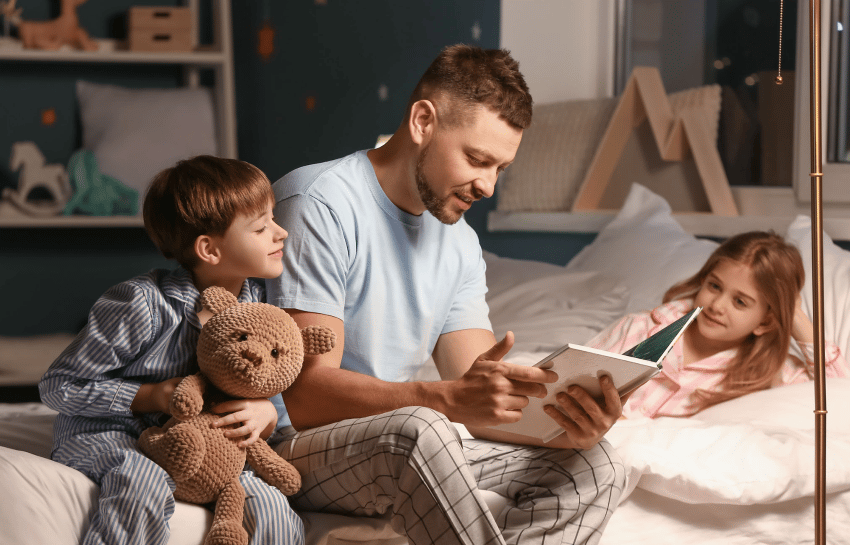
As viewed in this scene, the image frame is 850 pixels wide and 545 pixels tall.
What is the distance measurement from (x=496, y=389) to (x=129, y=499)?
1.40 ft

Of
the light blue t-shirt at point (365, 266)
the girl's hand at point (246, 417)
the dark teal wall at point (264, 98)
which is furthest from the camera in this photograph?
the dark teal wall at point (264, 98)

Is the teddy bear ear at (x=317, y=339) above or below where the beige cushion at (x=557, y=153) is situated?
below

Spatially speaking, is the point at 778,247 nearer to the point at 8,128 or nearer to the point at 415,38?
the point at 415,38

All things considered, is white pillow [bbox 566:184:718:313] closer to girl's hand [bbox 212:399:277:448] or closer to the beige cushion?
the beige cushion

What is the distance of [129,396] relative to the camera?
41.1 inches

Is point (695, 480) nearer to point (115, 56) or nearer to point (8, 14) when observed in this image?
point (115, 56)

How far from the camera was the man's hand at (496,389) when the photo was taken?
967mm

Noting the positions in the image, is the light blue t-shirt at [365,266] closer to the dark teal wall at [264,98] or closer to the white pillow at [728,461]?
the white pillow at [728,461]

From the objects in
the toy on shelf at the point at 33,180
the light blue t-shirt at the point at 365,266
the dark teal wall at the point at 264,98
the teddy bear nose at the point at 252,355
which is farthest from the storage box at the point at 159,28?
the teddy bear nose at the point at 252,355

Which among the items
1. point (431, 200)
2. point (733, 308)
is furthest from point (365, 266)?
point (733, 308)

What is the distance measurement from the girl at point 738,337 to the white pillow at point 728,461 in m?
0.18

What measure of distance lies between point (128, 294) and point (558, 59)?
1886mm

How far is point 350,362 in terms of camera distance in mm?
1201

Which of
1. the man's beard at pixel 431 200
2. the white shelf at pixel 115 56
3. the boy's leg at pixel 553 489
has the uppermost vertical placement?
the white shelf at pixel 115 56
